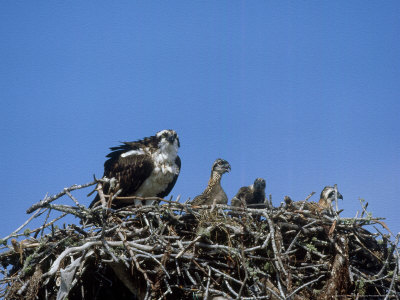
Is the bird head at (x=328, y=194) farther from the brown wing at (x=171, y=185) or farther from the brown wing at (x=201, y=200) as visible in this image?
the brown wing at (x=171, y=185)

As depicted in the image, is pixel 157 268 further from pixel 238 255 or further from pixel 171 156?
pixel 171 156

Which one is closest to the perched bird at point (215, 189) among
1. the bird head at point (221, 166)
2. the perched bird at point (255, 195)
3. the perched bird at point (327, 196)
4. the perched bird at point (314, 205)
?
the bird head at point (221, 166)

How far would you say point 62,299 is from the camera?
15.5 ft

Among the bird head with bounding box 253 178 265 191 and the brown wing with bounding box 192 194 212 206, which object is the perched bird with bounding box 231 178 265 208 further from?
the brown wing with bounding box 192 194 212 206

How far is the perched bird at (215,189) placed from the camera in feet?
Answer: 24.1

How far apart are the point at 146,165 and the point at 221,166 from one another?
4.39ft

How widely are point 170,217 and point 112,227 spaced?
0.69 metres

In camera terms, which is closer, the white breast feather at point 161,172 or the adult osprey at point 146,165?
the adult osprey at point 146,165

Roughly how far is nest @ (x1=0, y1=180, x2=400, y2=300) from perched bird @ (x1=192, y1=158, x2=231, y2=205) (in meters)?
1.51

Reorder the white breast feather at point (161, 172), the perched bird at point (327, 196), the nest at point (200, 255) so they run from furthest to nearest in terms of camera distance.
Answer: the perched bird at point (327, 196) → the white breast feather at point (161, 172) → the nest at point (200, 255)

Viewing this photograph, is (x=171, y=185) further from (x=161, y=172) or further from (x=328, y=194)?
(x=328, y=194)

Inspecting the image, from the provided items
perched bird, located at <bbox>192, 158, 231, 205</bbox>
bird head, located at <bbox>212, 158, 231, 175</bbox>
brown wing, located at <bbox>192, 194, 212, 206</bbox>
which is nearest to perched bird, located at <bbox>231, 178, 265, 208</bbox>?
perched bird, located at <bbox>192, 158, 231, 205</bbox>

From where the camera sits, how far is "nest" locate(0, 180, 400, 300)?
5.00 metres

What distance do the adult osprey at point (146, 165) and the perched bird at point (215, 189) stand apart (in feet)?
1.85
